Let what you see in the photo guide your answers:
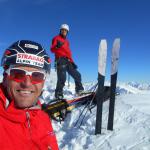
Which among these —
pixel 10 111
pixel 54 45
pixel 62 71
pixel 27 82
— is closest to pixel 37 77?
pixel 27 82

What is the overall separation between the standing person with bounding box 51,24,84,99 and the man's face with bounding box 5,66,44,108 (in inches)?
282

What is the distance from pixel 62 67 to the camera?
10.1 metres

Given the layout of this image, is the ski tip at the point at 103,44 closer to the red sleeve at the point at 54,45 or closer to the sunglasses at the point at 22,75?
the red sleeve at the point at 54,45

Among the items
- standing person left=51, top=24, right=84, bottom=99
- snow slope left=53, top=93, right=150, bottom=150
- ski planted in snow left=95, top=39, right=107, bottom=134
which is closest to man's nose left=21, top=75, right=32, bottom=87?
snow slope left=53, top=93, right=150, bottom=150

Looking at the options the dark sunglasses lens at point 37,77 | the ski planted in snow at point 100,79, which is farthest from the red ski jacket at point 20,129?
the ski planted in snow at point 100,79

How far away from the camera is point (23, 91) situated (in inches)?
102

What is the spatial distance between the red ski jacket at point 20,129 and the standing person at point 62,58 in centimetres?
713

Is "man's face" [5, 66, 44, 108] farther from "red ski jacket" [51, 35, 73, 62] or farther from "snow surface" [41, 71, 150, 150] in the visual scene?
"red ski jacket" [51, 35, 73, 62]

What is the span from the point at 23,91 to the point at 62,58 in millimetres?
7556

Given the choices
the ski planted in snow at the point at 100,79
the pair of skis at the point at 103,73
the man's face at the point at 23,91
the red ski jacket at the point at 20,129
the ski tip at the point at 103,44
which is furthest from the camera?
the ski tip at the point at 103,44

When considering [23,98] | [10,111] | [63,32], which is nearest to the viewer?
[10,111]

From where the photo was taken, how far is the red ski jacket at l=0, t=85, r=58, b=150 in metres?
2.45

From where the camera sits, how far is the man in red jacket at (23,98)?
2.47m

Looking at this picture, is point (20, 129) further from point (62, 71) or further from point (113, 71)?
point (62, 71)
